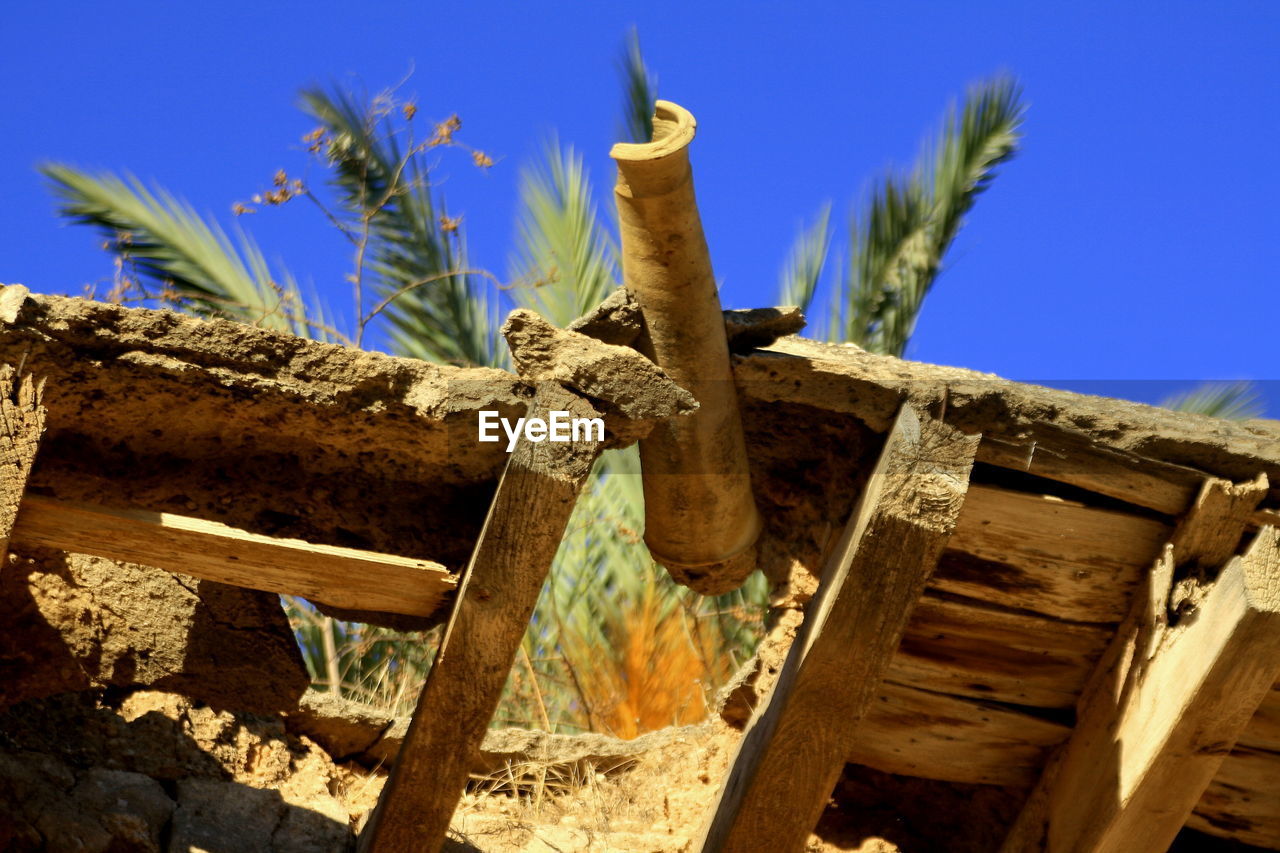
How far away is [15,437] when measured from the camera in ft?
10.2

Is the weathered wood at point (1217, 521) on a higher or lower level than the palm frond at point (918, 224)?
lower

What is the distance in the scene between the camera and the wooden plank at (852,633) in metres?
3.53

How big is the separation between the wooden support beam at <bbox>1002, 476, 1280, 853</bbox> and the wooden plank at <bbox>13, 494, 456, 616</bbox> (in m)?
1.92

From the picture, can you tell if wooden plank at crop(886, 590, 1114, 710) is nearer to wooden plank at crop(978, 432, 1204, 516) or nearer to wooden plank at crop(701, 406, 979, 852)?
wooden plank at crop(978, 432, 1204, 516)

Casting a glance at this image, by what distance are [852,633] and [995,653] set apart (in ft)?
2.98

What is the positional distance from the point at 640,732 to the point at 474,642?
14.7ft

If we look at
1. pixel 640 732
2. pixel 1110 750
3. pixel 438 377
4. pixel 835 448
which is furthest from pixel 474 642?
pixel 640 732

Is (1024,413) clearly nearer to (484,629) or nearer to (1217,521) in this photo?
(1217,521)

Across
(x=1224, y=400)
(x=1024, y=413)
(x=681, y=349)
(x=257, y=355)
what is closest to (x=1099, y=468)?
(x=1024, y=413)

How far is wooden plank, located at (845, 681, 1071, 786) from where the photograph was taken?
441 centimetres

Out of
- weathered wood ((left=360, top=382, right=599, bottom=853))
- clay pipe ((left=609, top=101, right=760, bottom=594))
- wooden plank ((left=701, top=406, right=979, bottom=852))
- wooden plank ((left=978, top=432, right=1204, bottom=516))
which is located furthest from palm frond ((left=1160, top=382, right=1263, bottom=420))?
weathered wood ((left=360, top=382, right=599, bottom=853))

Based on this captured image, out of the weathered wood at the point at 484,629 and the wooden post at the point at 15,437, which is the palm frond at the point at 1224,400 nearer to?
the weathered wood at the point at 484,629

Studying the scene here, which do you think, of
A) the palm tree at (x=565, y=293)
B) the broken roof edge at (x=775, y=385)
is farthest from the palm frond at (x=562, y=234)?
the broken roof edge at (x=775, y=385)

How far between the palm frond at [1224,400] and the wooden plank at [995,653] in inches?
164
